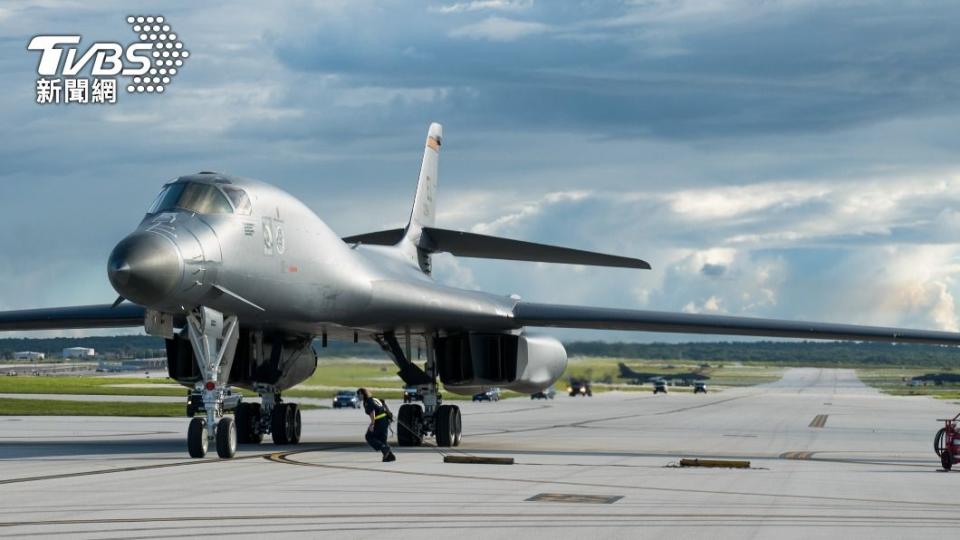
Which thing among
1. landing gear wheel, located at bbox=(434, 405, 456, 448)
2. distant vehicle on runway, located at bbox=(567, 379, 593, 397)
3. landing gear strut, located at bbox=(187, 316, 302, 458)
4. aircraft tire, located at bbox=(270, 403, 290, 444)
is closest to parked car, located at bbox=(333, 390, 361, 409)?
distant vehicle on runway, located at bbox=(567, 379, 593, 397)

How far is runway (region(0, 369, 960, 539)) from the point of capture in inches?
459

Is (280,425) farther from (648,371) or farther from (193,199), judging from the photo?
(648,371)

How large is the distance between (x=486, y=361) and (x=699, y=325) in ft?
16.0

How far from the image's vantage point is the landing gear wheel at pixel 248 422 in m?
26.2

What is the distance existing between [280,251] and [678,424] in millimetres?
24704

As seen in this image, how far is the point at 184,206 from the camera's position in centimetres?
1995

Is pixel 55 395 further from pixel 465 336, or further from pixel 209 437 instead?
pixel 209 437

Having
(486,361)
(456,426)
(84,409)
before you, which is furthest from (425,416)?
(84,409)

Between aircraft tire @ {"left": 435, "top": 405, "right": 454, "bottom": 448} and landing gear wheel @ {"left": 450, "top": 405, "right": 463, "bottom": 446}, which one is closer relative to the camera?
aircraft tire @ {"left": 435, "top": 405, "right": 454, "bottom": 448}

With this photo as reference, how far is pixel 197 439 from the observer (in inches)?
775

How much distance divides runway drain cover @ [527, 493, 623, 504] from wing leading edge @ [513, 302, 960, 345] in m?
11.5

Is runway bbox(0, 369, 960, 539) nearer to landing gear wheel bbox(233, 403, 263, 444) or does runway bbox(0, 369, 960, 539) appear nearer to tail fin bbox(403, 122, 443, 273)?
landing gear wheel bbox(233, 403, 263, 444)

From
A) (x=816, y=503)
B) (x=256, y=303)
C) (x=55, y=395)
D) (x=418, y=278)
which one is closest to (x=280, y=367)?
(x=418, y=278)

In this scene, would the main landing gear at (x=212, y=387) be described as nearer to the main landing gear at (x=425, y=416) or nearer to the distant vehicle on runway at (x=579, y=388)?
the main landing gear at (x=425, y=416)
